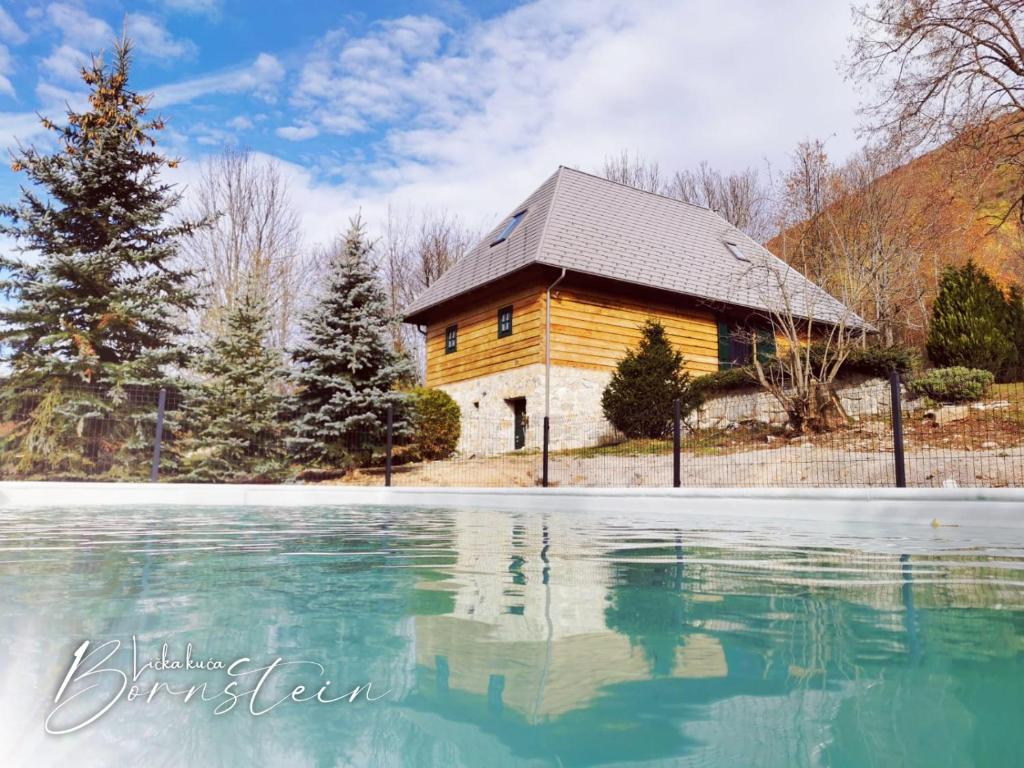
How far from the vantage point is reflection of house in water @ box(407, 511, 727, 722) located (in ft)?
4.30

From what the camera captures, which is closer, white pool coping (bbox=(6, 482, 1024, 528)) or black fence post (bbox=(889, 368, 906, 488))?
white pool coping (bbox=(6, 482, 1024, 528))

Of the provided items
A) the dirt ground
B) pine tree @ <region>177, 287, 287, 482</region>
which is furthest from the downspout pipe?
pine tree @ <region>177, 287, 287, 482</region>

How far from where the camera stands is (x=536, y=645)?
1.63 m

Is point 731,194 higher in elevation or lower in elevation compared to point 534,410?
higher

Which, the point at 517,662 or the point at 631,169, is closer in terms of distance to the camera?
the point at 517,662

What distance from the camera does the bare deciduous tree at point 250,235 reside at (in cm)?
2591

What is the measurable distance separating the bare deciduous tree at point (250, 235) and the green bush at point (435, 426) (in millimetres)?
11612

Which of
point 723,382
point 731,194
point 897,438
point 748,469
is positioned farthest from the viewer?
point 731,194

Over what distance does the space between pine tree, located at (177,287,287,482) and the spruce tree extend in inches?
33.8

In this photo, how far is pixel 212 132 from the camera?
25625 mm

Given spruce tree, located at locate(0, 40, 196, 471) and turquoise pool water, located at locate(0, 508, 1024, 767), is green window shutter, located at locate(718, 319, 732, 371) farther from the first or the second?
turquoise pool water, located at locate(0, 508, 1024, 767)

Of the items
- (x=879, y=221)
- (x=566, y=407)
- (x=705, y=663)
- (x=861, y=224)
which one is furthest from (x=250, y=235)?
(x=705, y=663)

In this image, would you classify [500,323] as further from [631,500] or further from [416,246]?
[416,246]

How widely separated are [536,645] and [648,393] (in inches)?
522
